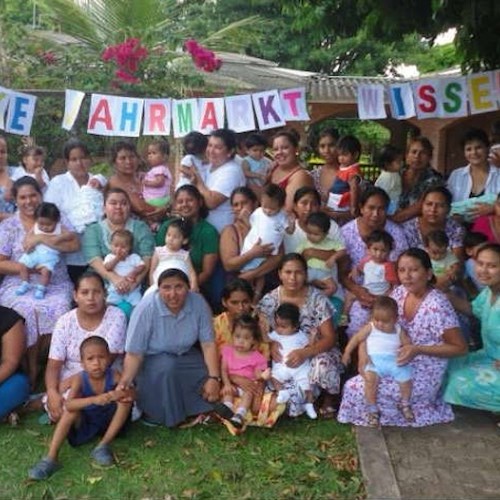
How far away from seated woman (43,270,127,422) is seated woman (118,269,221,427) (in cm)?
15

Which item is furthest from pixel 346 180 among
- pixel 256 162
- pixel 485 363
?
pixel 485 363

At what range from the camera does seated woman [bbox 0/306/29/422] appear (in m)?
4.62

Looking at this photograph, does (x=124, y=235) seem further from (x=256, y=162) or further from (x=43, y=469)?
(x=43, y=469)

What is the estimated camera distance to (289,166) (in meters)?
5.97

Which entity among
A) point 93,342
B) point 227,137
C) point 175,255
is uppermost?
point 227,137

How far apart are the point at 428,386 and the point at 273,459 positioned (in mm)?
1110

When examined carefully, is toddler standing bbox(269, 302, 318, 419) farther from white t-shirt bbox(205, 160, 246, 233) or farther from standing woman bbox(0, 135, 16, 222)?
standing woman bbox(0, 135, 16, 222)

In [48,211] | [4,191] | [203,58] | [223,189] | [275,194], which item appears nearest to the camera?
[275,194]

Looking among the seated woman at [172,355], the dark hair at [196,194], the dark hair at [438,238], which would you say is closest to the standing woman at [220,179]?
the dark hair at [196,194]

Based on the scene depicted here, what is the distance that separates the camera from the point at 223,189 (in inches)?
227

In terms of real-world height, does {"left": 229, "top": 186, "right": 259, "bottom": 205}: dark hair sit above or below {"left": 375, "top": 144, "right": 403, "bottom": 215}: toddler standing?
below

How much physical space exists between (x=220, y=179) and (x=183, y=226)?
0.67 m

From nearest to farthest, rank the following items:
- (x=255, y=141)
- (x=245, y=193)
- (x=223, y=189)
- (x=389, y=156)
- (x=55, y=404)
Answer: (x=55, y=404) < (x=245, y=193) < (x=223, y=189) < (x=389, y=156) < (x=255, y=141)

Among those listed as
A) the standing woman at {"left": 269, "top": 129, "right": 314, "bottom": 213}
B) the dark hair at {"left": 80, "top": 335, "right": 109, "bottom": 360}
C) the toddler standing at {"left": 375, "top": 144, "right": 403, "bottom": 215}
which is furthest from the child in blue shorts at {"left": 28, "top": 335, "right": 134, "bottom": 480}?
the toddler standing at {"left": 375, "top": 144, "right": 403, "bottom": 215}
